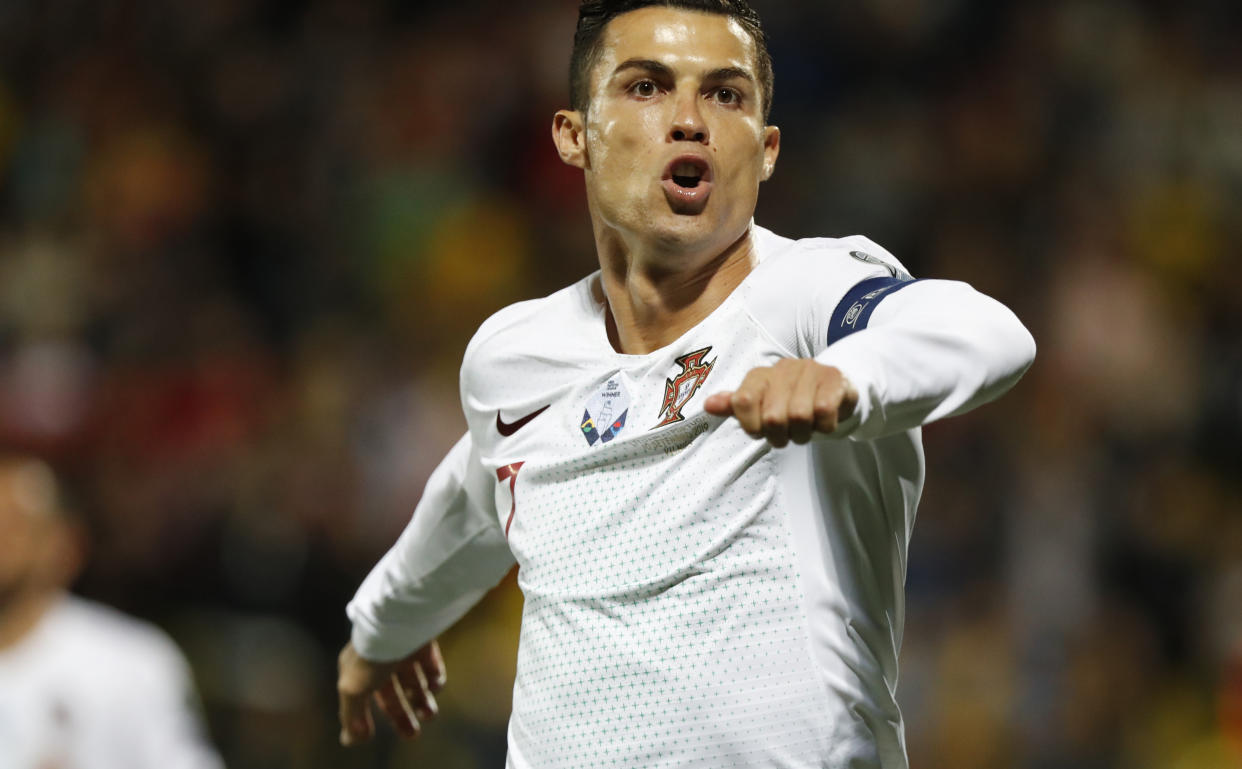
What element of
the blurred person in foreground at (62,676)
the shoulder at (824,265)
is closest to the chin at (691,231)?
the shoulder at (824,265)

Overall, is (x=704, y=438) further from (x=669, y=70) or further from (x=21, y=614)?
(x=21, y=614)

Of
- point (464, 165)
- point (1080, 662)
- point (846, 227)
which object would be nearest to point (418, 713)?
point (1080, 662)

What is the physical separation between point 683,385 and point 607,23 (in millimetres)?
768

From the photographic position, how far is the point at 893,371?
6.72ft

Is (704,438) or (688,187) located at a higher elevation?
(688,187)

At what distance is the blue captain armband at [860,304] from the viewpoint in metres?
2.28

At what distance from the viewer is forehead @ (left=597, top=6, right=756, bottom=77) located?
2.68 metres

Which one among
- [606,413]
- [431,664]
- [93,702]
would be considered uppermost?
A: [606,413]

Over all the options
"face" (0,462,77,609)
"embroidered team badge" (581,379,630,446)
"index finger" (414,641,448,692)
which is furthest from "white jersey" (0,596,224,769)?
"embroidered team badge" (581,379,630,446)

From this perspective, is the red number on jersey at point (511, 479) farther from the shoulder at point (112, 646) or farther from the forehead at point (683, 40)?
the shoulder at point (112, 646)

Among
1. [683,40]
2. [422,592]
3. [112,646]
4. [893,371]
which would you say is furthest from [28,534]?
[893,371]

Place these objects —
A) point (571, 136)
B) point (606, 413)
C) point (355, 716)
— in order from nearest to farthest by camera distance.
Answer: point (606, 413), point (571, 136), point (355, 716)

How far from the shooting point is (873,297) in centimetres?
230

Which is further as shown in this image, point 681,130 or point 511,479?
point 511,479
